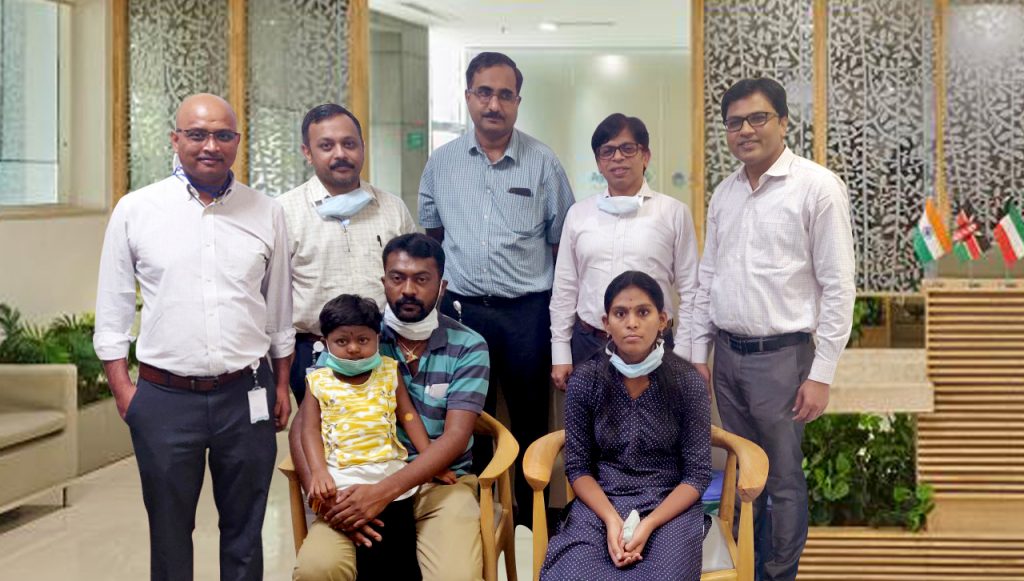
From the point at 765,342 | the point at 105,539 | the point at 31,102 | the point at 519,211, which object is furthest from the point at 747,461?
the point at 31,102

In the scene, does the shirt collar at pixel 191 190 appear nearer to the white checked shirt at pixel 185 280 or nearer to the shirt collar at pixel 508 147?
the white checked shirt at pixel 185 280

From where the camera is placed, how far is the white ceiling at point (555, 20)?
10234mm

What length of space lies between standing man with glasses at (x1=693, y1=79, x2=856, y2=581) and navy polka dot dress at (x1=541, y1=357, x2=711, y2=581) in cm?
46

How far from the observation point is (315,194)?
3721mm

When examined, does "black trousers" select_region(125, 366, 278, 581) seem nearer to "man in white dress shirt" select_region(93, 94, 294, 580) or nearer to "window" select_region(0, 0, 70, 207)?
"man in white dress shirt" select_region(93, 94, 294, 580)

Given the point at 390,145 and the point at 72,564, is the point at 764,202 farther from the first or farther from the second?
the point at 390,145

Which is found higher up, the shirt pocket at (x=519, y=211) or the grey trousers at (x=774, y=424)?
the shirt pocket at (x=519, y=211)

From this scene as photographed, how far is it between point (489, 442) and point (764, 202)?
120 centimetres

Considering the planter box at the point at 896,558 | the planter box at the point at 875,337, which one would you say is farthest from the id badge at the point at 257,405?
the planter box at the point at 875,337

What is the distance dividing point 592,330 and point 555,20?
7448 mm

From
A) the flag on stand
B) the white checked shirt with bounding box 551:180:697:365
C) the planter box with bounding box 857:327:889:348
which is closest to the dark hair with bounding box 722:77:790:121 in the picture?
the white checked shirt with bounding box 551:180:697:365

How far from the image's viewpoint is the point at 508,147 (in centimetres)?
406

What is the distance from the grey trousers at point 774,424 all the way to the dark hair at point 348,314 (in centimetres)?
112

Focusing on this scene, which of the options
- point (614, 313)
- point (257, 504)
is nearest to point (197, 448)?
point (257, 504)
